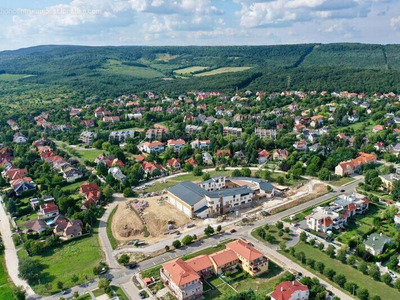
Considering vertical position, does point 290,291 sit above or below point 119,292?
above

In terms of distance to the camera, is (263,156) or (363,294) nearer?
(363,294)

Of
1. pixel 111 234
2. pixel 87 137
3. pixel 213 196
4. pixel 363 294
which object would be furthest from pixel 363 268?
pixel 87 137

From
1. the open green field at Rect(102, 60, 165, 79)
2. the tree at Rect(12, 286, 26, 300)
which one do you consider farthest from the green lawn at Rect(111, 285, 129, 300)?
the open green field at Rect(102, 60, 165, 79)

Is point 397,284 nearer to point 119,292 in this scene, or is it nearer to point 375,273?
point 375,273

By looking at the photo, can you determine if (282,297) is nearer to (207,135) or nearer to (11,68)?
(207,135)

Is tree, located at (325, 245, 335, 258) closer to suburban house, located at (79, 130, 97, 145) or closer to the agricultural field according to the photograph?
suburban house, located at (79, 130, 97, 145)

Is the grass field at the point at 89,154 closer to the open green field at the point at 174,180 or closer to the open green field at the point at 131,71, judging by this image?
the open green field at the point at 174,180

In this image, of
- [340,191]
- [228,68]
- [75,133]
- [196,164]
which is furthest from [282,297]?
[228,68]
